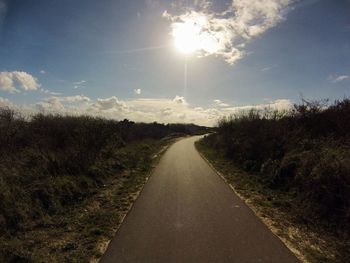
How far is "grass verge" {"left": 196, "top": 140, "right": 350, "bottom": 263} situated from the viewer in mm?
5809

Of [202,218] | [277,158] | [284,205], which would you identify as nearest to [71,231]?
[202,218]

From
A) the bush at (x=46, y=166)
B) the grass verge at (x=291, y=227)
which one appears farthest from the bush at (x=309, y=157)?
the bush at (x=46, y=166)

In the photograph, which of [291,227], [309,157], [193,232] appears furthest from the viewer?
[309,157]

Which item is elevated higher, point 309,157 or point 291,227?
point 309,157

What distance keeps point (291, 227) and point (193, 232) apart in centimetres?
249

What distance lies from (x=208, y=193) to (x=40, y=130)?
459 inches

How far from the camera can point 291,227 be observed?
7293mm

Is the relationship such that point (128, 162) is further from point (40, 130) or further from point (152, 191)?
point (152, 191)

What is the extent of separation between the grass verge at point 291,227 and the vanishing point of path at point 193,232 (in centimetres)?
31

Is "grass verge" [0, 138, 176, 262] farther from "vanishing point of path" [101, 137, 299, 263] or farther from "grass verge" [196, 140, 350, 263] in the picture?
"grass verge" [196, 140, 350, 263]

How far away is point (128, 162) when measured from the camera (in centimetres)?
1800

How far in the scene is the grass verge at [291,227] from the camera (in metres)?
5.81

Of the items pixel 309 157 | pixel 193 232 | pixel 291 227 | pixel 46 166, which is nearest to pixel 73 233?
pixel 193 232

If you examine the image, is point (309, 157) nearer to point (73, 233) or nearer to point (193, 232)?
point (193, 232)
